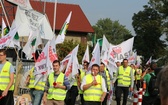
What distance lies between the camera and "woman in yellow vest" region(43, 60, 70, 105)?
9.42 m

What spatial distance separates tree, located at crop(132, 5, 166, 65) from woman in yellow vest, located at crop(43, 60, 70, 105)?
52428mm

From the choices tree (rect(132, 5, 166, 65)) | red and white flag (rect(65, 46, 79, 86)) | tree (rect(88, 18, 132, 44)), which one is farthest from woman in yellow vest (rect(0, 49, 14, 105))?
tree (rect(88, 18, 132, 44))

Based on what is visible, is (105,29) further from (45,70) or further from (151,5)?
(45,70)

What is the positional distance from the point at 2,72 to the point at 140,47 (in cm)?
5908

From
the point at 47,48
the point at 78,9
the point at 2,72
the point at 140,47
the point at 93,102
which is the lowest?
the point at 93,102

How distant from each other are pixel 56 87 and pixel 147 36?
58.0 metres

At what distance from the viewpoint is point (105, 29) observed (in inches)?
4948

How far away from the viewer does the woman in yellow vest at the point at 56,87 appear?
9422mm

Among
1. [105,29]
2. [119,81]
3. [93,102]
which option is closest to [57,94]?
[93,102]

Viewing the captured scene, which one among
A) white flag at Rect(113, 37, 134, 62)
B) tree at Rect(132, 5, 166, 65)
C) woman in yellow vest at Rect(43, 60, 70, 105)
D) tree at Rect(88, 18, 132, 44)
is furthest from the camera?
tree at Rect(88, 18, 132, 44)

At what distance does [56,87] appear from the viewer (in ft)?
30.9

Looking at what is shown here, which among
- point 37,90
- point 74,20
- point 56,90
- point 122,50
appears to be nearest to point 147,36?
point 74,20

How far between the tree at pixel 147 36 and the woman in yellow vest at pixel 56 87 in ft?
172

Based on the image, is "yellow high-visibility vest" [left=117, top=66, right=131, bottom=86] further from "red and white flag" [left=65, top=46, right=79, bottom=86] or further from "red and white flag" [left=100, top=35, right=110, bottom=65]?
"red and white flag" [left=65, top=46, right=79, bottom=86]
